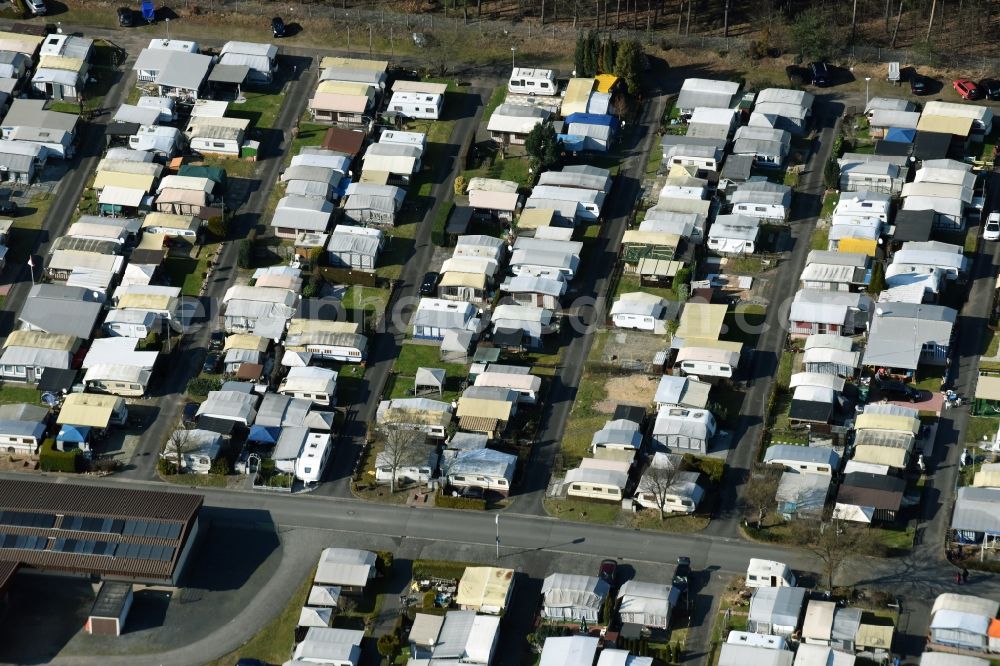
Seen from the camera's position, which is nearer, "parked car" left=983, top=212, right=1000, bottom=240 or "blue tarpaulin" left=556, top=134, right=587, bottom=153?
"parked car" left=983, top=212, right=1000, bottom=240

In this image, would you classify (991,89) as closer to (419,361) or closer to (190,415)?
(419,361)

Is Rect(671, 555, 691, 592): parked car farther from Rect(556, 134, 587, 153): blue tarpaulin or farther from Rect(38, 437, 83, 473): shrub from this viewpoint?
Rect(556, 134, 587, 153): blue tarpaulin

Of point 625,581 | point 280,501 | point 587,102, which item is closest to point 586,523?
point 625,581

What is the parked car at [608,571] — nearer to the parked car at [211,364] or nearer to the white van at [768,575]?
the white van at [768,575]

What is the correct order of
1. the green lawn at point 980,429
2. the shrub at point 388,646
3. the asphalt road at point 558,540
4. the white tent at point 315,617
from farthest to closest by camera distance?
the green lawn at point 980,429, the asphalt road at point 558,540, the white tent at point 315,617, the shrub at point 388,646

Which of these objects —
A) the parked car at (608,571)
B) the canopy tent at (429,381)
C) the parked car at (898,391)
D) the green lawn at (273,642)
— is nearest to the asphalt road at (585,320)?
the parked car at (608,571)

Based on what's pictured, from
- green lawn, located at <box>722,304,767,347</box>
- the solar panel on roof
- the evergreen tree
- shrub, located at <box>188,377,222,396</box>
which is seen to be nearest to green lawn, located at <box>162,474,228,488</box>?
shrub, located at <box>188,377,222,396</box>
